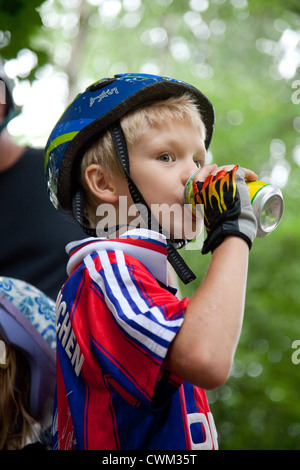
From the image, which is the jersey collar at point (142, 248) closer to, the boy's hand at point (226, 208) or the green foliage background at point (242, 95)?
the boy's hand at point (226, 208)

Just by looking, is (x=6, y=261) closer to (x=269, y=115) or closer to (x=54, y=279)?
(x=54, y=279)

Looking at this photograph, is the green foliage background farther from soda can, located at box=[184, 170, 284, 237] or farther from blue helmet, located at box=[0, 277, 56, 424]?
soda can, located at box=[184, 170, 284, 237]

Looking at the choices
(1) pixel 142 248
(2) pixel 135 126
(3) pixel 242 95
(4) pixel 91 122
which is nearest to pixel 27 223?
(4) pixel 91 122

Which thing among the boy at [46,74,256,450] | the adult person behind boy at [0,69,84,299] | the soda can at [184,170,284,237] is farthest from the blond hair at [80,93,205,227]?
the adult person behind boy at [0,69,84,299]

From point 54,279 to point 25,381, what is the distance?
0.86 metres

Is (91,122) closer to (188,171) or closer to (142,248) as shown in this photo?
(188,171)

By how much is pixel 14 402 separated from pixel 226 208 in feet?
4.97

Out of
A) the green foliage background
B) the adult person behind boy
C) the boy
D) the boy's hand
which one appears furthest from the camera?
the green foliage background

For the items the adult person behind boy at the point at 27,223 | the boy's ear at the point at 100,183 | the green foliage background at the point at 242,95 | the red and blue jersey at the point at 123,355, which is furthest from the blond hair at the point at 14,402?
the green foliage background at the point at 242,95

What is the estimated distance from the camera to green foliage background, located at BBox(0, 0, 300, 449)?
903 cm

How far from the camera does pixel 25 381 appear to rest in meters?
2.65

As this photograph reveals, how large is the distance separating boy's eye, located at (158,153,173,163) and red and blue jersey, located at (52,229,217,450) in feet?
1.31

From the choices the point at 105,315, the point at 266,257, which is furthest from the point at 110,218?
the point at 266,257

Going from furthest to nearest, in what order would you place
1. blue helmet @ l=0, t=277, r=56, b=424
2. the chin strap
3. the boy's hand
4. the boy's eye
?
blue helmet @ l=0, t=277, r=56, b=424 → the boy's eye → the chin strap → the boy's hand
